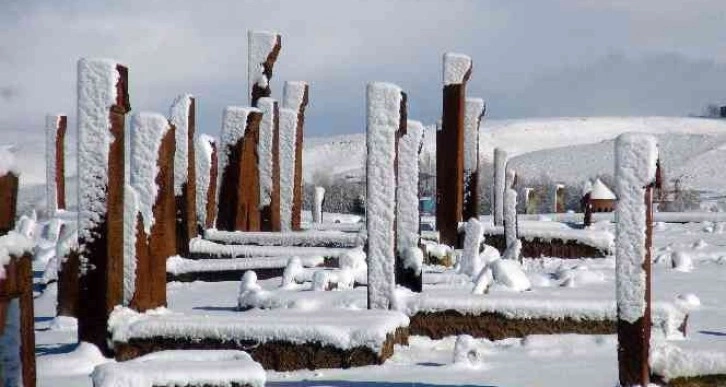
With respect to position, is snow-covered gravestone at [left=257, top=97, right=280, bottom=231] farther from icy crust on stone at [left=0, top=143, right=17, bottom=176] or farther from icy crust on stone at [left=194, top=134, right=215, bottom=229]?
icy crust on stone at [left=0, top=143, right=17, bottom=176]

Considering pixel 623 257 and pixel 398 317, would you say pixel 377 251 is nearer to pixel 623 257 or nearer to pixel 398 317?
pixel 398 317

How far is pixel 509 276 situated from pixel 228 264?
426 centimetres

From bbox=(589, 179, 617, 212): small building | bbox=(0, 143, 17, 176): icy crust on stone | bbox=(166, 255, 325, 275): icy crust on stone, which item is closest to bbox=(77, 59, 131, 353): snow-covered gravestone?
bbox=(166, 255, 325, 275): icy crust on stone

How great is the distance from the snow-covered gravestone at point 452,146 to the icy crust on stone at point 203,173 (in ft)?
11.4

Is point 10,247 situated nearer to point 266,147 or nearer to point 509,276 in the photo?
point 509,276

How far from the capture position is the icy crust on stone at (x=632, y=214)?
6469 mm

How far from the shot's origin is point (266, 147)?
55.6 feet

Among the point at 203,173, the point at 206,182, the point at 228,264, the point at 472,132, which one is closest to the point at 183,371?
the point at 228,264

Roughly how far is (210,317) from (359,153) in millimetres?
51329

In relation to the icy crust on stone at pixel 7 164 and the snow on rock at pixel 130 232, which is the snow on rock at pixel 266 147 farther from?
the icy crust on stone at pixel 7 164

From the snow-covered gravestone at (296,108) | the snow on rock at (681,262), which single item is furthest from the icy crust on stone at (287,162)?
the snow on rock at (681,262)

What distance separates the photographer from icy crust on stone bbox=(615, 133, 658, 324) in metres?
6.47

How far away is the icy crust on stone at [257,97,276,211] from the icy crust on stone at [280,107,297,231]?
57 cm

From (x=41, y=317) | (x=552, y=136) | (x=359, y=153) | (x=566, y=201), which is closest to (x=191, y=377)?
(x=41, y=317)
